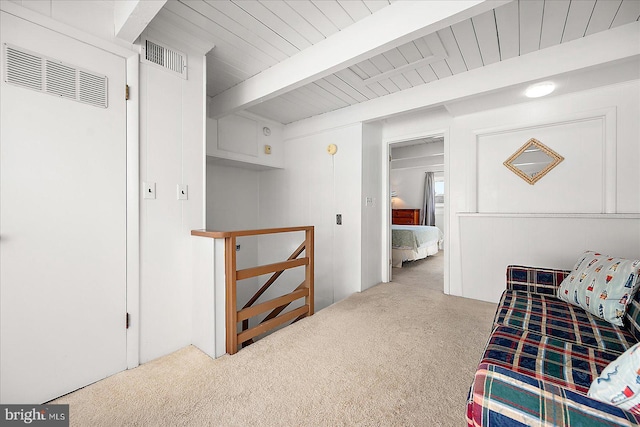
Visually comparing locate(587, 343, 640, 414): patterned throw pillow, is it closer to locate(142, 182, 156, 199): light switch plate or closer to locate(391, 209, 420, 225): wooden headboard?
locate(142, 182, 156, 199): light switch plate

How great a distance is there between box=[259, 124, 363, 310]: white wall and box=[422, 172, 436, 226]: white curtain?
4.88 m

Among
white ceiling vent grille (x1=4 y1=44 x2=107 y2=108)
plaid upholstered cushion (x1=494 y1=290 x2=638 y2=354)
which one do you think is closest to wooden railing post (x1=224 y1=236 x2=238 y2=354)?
white ceiling vent grille (x1=4 y1=44 x2=107 y2=108)

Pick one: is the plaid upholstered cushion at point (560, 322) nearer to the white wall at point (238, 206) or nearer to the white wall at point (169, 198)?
the white wall at point (169, 198)

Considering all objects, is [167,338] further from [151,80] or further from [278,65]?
[278,65]

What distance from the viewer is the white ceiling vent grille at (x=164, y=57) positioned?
1.91m

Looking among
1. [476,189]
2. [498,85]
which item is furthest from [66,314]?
[476,189]

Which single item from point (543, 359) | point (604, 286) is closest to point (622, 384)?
point (543, 359)

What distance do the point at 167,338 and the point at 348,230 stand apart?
226 cm

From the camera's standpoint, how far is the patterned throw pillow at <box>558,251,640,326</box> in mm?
1431

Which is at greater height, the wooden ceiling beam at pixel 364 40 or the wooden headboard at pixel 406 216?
the wooden ceiling beam at pixel 364 40

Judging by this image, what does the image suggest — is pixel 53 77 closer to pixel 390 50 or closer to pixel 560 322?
pixel 390 50

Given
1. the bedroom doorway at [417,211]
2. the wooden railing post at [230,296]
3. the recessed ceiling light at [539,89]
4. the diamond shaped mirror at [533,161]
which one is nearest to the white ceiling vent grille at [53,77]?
the wooden railing post at [230,296]

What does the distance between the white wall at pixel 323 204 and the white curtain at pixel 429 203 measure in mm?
4885

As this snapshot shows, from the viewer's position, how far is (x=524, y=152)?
2.88 m
